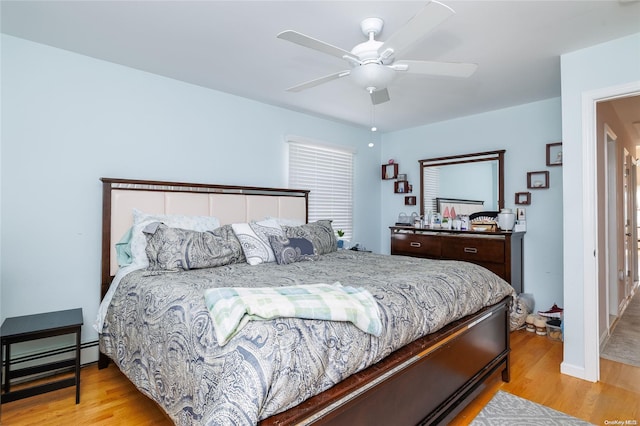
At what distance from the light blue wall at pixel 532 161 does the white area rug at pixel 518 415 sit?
6.47ft

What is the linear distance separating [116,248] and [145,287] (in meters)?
0.95

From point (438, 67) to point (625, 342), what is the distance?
10.6 ft

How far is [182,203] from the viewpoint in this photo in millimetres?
3029

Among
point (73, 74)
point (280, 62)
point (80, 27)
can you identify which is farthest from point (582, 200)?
point (73, 74)

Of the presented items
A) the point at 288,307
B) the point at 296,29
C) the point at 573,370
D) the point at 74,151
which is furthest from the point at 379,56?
the point at 573,370

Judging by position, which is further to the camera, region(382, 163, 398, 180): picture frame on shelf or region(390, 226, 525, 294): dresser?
region(382, 163, 398, 180): picture frame on shelf

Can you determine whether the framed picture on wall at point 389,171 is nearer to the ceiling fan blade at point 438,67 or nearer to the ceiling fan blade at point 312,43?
the ceiling fan blade at point 438,67

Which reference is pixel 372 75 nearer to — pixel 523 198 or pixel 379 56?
pixel 379 56

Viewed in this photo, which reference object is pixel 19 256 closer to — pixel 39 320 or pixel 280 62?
pixel 39 320

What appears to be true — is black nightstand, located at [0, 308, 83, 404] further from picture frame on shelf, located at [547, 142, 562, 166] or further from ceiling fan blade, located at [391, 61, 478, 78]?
picture frame on shelf, located at [547, 142, 562, 166]

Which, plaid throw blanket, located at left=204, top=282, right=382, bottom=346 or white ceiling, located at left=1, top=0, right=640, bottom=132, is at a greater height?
white ceiling, located at left=1, top=0, right=640, bottom=132

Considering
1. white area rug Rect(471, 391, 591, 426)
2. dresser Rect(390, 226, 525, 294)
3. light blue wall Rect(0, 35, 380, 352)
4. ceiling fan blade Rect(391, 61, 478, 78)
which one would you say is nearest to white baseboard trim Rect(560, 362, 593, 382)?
white area rug Rect(471, 391, 591, 426)

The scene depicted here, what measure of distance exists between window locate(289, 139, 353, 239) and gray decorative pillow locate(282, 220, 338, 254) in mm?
1000

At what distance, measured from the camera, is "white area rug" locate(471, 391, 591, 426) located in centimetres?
194
